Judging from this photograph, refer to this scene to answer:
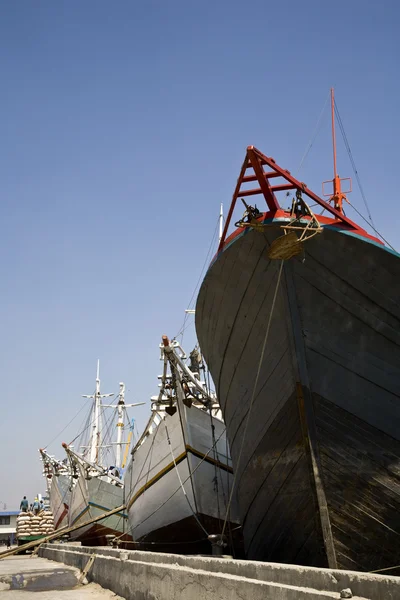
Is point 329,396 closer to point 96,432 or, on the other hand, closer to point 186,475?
point 186,475

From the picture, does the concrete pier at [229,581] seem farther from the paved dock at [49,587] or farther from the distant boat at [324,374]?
the distant boat at [324,374]

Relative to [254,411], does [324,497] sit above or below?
below

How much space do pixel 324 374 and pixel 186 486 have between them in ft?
18.1

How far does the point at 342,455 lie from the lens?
20.9 ft

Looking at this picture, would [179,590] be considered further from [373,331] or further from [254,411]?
[373,331]

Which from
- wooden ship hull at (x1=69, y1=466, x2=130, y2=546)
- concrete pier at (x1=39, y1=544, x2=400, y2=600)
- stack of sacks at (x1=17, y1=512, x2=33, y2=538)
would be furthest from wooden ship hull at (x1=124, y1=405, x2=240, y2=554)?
stack of sacks at (x1=17, y1=512, x2=33, y2=538)

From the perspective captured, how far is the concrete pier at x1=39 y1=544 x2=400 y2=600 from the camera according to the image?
3188 mm

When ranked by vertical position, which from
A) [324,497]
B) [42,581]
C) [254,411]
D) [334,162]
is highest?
[334,162]

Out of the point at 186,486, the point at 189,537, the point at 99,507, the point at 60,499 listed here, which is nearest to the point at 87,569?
the point at 186,486

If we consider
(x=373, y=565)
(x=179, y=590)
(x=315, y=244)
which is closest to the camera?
(x=179, y=590)

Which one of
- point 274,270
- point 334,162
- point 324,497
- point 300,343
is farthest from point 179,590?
point 334,162

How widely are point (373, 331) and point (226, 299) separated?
6.65 feet

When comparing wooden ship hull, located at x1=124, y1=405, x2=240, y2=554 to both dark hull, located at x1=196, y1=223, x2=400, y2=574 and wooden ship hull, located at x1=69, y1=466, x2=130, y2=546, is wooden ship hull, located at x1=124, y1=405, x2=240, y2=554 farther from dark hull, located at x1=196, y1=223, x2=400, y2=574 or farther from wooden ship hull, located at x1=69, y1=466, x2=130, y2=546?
wooden ship hull, located at x1=69, y1=466, x2=130, y2=546

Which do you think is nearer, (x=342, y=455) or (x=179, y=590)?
(x=179, y=590)
